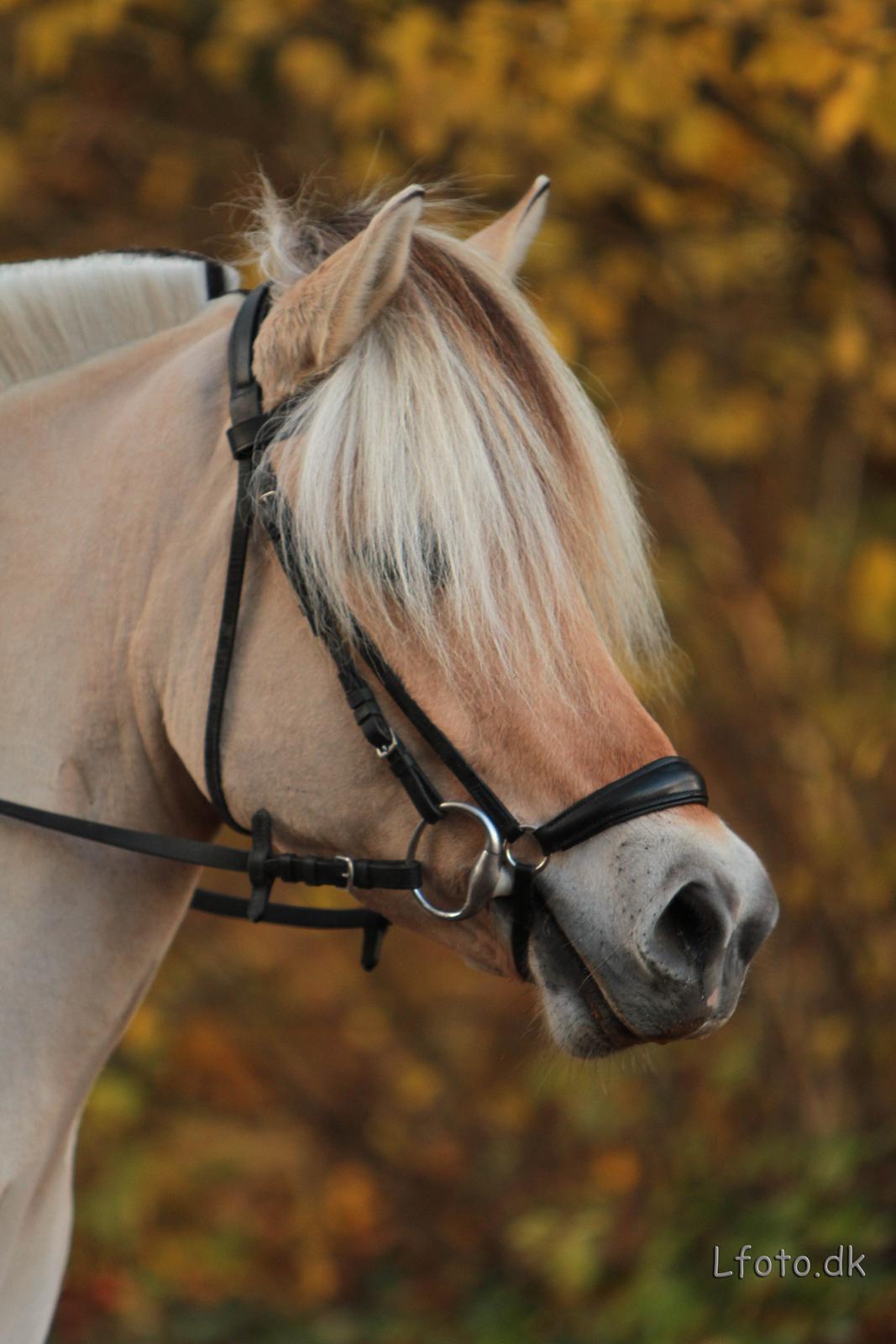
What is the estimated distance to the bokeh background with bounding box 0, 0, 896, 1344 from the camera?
3.72m

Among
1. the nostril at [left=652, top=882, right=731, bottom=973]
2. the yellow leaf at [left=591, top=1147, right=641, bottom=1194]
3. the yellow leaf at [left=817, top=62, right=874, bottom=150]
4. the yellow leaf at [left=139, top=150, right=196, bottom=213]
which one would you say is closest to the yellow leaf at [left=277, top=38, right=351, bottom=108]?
the yellow leaf at [left=139, top=150, right=196, bottom=213]

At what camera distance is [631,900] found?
4.67 ft

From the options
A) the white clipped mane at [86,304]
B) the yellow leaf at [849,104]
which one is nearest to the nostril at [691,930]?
the white clipped mane at [86,304]

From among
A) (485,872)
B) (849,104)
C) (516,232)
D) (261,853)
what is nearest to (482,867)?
(485,872)

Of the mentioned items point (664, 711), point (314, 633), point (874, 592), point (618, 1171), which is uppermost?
point (314, 633)

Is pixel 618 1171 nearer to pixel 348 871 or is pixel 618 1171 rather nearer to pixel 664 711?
pixel 664 711

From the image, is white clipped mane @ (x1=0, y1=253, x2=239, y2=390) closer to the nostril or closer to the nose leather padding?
the nose leather padding

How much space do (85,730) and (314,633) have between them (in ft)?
1.28

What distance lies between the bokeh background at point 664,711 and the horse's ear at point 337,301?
1.97 metres

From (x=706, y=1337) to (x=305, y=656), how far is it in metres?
3.12

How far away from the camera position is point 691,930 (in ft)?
4.76

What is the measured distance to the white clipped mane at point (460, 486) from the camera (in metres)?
1.51

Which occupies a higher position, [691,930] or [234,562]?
[234,562]

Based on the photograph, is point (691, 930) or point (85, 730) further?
point (85, 730)
